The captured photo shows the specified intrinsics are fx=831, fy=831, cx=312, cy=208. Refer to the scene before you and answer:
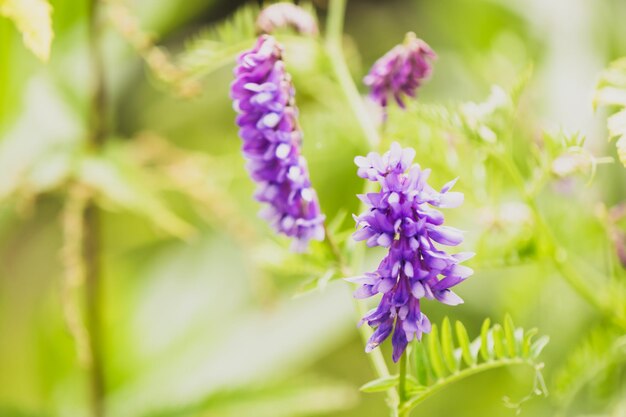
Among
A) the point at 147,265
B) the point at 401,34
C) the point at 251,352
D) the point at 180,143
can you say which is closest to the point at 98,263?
the point at 251,352

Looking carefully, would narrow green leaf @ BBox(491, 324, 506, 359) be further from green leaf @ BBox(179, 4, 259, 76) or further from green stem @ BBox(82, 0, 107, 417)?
green stem @ BBox(82, 0, 107, 417)

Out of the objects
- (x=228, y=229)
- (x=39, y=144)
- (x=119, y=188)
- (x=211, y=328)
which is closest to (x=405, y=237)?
(x=119, y=188)

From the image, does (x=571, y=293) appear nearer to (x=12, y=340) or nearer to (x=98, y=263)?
(x=98, y=263)

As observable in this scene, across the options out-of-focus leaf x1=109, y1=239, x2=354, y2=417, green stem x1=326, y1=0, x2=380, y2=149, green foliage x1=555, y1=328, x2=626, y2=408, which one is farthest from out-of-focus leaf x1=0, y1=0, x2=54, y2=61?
out-of-focus leaf x1=109, y1=239, x2=354, y2=417

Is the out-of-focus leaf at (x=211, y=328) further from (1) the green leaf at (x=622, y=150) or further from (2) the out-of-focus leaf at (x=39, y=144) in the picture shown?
(1) the green leaf at (x=622, y=150)

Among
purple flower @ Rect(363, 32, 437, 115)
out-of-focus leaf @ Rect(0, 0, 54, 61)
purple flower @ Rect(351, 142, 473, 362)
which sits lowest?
purple flower @ Rect(351, 142, 473, 362)

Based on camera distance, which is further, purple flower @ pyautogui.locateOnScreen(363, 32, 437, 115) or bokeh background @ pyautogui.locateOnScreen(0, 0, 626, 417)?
bokeh background @ pyautogui.locateOnScreen(0, 0, 626, 417)

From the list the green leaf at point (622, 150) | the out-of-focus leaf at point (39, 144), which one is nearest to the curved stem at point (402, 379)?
the green leaf at point (622, 150)

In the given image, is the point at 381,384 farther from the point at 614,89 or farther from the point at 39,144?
the point at 39,144
